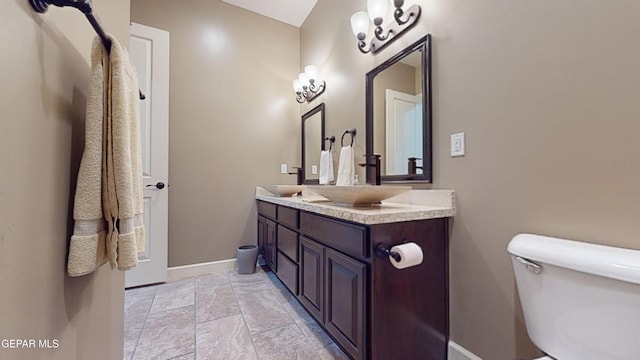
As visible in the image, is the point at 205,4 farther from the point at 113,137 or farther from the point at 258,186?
the point at 113,137

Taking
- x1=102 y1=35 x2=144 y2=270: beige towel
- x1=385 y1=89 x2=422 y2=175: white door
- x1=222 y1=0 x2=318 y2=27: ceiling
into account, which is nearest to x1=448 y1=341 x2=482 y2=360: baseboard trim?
x1=385 y1=89 x2=422 y2=175: white door

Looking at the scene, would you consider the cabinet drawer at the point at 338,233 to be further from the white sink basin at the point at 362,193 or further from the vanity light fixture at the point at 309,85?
the vanity light fixture at the point at 309,85

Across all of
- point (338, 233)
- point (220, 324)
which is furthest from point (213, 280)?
point (338, 233)

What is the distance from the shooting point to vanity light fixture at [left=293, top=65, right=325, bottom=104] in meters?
2.64

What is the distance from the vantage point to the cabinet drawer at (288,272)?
5.83ft

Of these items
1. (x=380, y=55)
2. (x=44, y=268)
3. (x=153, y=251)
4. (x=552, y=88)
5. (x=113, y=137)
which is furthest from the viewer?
(x=153, y=251)

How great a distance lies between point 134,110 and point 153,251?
180 centimetres

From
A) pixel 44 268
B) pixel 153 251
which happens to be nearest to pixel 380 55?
pixel 44 268

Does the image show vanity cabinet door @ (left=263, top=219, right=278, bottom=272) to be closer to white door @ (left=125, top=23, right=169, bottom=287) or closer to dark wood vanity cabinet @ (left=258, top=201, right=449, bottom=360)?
dark wood vanity cabinet @ (left=258, top=201, right=449, bottom=360)

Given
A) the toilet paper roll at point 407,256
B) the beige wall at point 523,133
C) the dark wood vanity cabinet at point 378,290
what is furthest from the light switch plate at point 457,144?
the toilet paper roll at point 407,256

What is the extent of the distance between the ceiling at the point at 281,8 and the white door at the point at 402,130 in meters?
1.71

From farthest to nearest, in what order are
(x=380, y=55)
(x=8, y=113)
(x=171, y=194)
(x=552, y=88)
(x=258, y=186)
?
(x=258, y=186) → (x=171, y=194) → (x=380, y=55) → (x=552, y=88) → (x=8, y=113)

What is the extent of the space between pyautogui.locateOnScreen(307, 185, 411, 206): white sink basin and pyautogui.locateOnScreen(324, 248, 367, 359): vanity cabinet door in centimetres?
28

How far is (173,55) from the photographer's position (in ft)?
8.16
